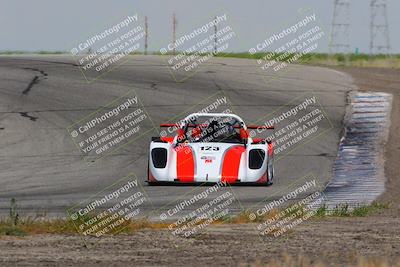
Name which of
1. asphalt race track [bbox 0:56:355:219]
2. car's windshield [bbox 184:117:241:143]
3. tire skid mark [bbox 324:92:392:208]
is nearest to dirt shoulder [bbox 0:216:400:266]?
asphalt race track [bbox 0:56:355:219]

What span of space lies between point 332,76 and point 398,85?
2.45 metres

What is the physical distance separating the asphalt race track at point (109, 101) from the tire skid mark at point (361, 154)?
337 mm

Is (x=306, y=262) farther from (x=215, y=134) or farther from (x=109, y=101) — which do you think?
(x=109, y=101)

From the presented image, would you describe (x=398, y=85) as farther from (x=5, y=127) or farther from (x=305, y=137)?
(x=5, y=127)

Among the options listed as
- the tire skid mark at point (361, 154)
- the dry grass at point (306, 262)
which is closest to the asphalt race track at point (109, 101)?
the tire skid mark at point (361, 154)

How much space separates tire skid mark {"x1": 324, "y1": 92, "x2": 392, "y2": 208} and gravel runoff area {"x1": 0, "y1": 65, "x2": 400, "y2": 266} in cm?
423

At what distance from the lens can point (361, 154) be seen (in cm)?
2556

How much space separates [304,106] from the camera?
32.0 m

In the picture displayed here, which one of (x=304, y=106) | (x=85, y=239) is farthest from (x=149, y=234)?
(x=304, y=106)

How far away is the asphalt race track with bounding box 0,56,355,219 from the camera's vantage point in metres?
20.2

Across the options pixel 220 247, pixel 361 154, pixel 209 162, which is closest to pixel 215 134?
pixel 209 162

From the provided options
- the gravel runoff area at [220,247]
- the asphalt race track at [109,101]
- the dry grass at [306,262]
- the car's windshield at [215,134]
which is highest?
the dry grass at [306,262]

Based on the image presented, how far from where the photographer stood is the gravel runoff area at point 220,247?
36.3 ft

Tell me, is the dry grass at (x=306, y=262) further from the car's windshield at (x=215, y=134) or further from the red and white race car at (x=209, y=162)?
the car's windshield at (x=215, y=134)
